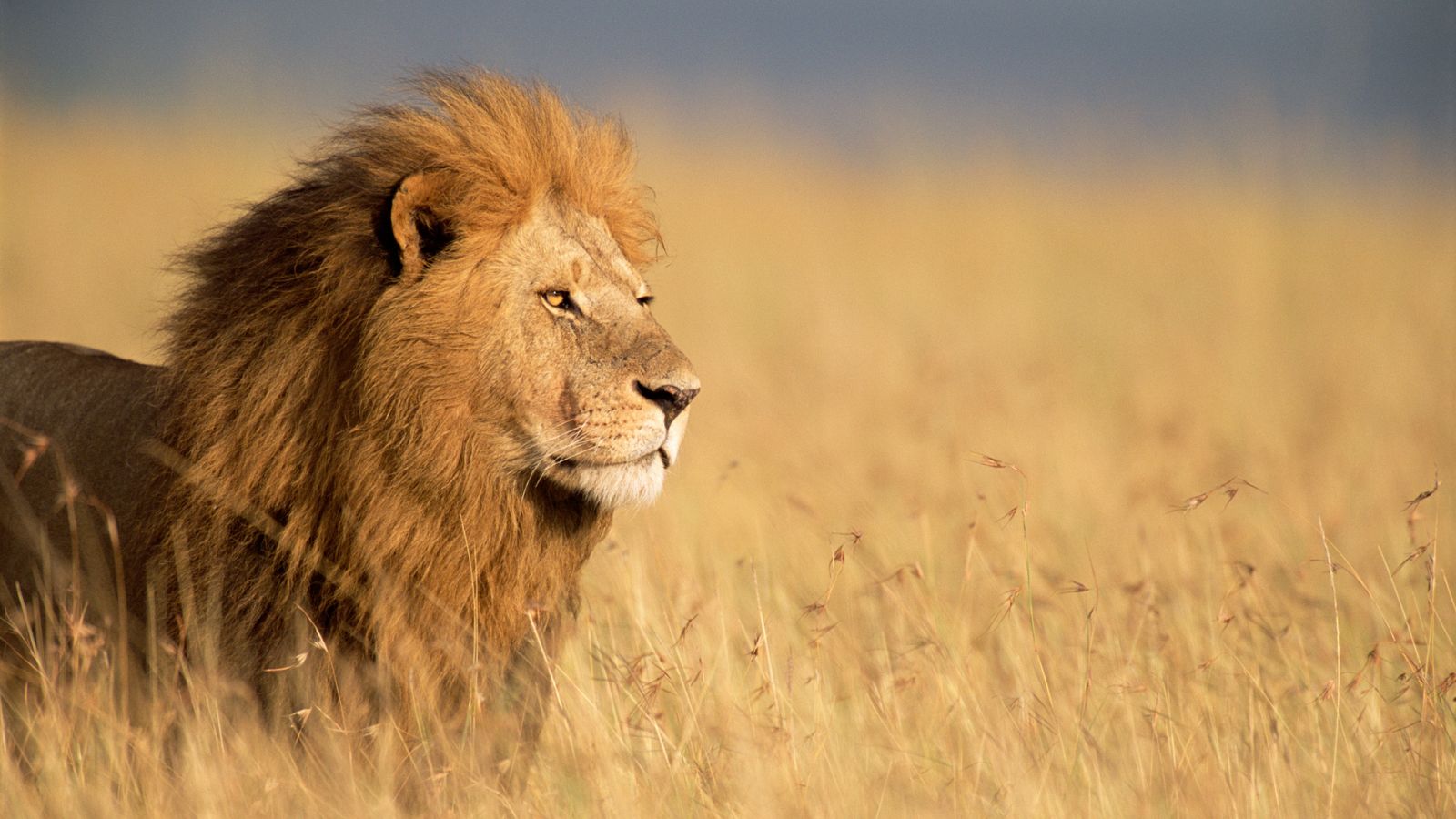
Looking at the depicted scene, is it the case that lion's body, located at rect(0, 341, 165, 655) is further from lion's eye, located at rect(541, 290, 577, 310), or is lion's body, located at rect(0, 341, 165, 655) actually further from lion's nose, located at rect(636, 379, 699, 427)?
lion's nose, located at rect(636, 379, 699, 427)

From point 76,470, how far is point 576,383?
1479 mm

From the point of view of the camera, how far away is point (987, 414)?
8.35m

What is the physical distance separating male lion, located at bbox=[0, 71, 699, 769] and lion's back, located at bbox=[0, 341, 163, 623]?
37 mm

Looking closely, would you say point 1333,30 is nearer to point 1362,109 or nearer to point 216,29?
point 216,29

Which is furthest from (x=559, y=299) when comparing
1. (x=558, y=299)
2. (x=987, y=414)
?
(x=987, y=414)

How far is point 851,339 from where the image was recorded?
10594mm

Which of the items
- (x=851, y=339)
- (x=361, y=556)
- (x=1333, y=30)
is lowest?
(x=851, y=339)

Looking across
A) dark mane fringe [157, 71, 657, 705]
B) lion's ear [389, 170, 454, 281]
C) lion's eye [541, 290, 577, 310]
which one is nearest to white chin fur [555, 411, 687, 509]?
dark mane fringe [157, 71, 657, 705]

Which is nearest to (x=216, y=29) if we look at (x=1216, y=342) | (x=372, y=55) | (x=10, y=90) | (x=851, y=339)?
(x=372, y=55)

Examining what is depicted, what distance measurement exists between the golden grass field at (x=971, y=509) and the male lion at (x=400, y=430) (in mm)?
236

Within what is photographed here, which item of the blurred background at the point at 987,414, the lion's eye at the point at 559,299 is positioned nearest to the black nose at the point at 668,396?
the lion's eye at the point at 559,299

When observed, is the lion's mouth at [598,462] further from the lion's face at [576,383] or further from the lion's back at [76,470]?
the lion's back at [76,470]

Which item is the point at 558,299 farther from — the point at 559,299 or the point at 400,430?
the point at 400,430

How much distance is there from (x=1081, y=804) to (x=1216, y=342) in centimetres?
833
